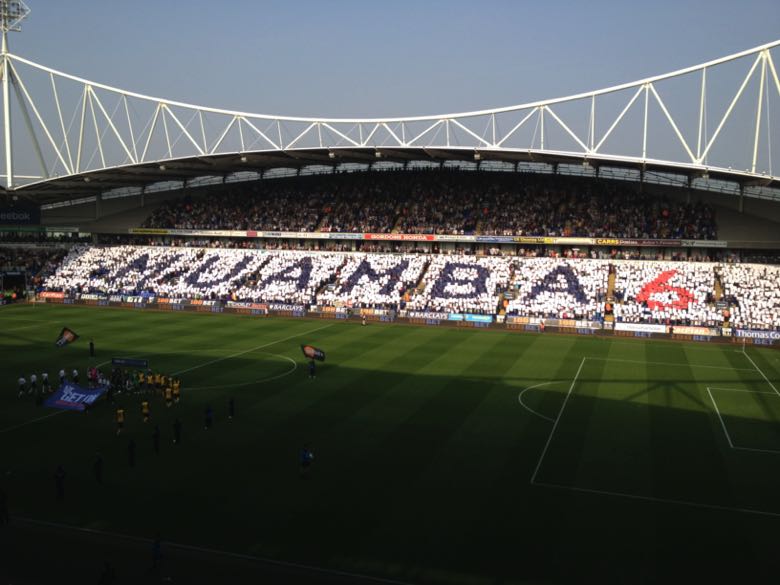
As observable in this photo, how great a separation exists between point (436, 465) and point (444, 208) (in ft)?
158

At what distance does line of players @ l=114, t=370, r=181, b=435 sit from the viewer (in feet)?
82.1

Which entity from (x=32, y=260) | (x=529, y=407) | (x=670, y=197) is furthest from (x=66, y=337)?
(x=670, y=197)

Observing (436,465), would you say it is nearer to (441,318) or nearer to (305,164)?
(441,318)

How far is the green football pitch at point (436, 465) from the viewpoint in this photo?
1599 cm

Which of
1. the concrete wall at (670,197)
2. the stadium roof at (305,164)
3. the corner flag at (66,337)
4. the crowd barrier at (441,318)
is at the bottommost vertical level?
the crowd barrier at (441,318)

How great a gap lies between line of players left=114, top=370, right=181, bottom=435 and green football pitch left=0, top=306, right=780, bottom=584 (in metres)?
0.42

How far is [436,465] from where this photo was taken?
21156 mm

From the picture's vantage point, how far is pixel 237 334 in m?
45.1

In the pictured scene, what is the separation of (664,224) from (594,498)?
150ft

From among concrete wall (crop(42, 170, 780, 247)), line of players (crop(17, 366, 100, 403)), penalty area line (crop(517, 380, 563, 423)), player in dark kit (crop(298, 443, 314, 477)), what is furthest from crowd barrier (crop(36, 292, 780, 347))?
player in dark kit (crop(298, 443, 314, 477))

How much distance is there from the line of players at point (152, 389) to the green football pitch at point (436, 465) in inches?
16.6

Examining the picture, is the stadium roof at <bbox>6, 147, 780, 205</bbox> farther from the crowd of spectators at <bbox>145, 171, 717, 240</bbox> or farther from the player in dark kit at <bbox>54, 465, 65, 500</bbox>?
the player in dark kit at <bbox>54, 465, 65, 500</bbox>

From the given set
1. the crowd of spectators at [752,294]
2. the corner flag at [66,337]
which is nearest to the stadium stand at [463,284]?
the crowd of spectators at [752,294]

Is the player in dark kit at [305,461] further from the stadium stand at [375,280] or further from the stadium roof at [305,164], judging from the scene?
the stadium roof at [305,164]
